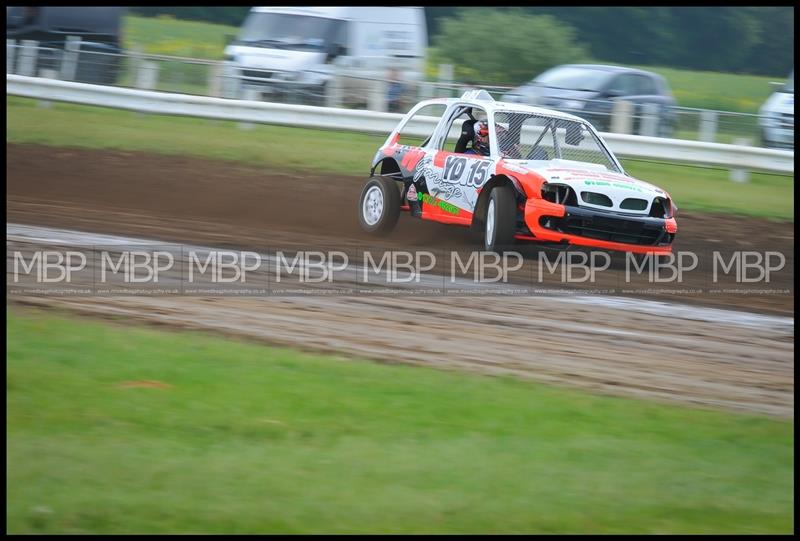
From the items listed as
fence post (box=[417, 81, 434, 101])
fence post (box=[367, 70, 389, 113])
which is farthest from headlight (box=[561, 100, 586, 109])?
fence post (box=[367, 70, 389, 113])

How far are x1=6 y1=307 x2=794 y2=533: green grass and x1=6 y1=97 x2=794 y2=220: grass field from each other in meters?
9.18

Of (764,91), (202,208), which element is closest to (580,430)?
(202,208)

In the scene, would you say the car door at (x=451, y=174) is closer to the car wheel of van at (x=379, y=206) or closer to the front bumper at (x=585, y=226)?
the car wheel of van at (x=379, y=206)

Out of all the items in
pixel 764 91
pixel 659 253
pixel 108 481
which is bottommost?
pixel 108 481

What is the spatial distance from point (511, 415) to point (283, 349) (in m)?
1.76

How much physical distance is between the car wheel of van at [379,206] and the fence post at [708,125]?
8.01 m

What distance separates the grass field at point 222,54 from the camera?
36.8 m

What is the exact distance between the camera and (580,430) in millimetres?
5500

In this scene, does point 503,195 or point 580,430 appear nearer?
point 580,430

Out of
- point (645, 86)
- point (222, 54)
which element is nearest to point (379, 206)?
point (645, 86)

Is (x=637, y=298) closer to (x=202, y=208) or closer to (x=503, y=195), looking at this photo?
(x=503, y=195)

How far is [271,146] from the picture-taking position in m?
17.1

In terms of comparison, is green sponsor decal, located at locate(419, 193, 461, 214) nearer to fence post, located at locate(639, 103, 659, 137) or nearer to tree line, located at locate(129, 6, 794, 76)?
fence post, located at locate(639, 103, 659, 137)

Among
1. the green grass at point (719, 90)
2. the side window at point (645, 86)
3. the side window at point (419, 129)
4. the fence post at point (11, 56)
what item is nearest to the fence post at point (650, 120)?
the side window at point (645, 86)
